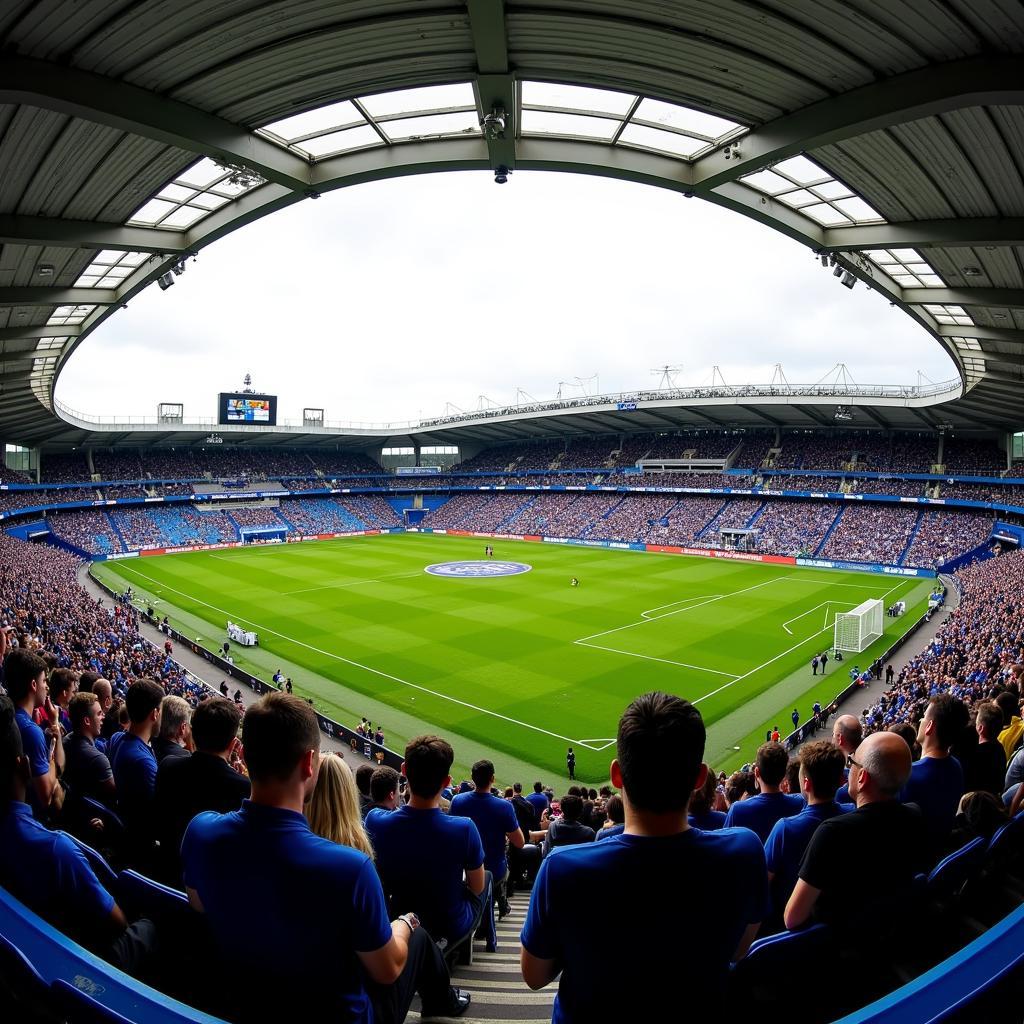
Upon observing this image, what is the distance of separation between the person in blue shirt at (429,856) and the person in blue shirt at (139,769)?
1.39 meters

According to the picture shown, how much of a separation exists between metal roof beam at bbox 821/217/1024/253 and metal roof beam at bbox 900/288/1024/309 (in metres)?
3.99

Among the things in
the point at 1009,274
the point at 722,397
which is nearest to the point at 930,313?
the point at 1009,274

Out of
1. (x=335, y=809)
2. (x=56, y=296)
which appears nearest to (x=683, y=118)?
(x=335, y=809)

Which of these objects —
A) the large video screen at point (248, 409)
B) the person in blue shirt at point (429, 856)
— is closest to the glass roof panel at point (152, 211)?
the person in blue shirt at point (429, 856)

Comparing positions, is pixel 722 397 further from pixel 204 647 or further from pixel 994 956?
pixel 994 956

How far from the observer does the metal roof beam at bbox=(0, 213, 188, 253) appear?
12.7 meters

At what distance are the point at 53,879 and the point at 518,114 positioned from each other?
12163 mm

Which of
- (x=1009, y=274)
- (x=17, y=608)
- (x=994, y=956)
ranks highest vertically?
(x=1009, y=274)

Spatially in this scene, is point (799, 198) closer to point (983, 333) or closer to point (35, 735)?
point (983, 333)

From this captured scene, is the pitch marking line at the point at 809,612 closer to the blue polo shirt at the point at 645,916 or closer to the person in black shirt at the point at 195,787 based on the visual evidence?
the person in black shirt at the point at 195,787

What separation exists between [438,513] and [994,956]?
85.1m

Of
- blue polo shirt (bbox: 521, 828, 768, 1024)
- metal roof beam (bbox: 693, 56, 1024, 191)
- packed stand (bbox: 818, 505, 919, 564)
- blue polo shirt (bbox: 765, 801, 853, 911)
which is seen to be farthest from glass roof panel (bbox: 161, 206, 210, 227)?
packed stand (bbox: 818, 505, 919, 564)

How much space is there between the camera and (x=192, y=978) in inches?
117

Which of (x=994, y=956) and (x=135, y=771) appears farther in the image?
(x=135, y=771)
